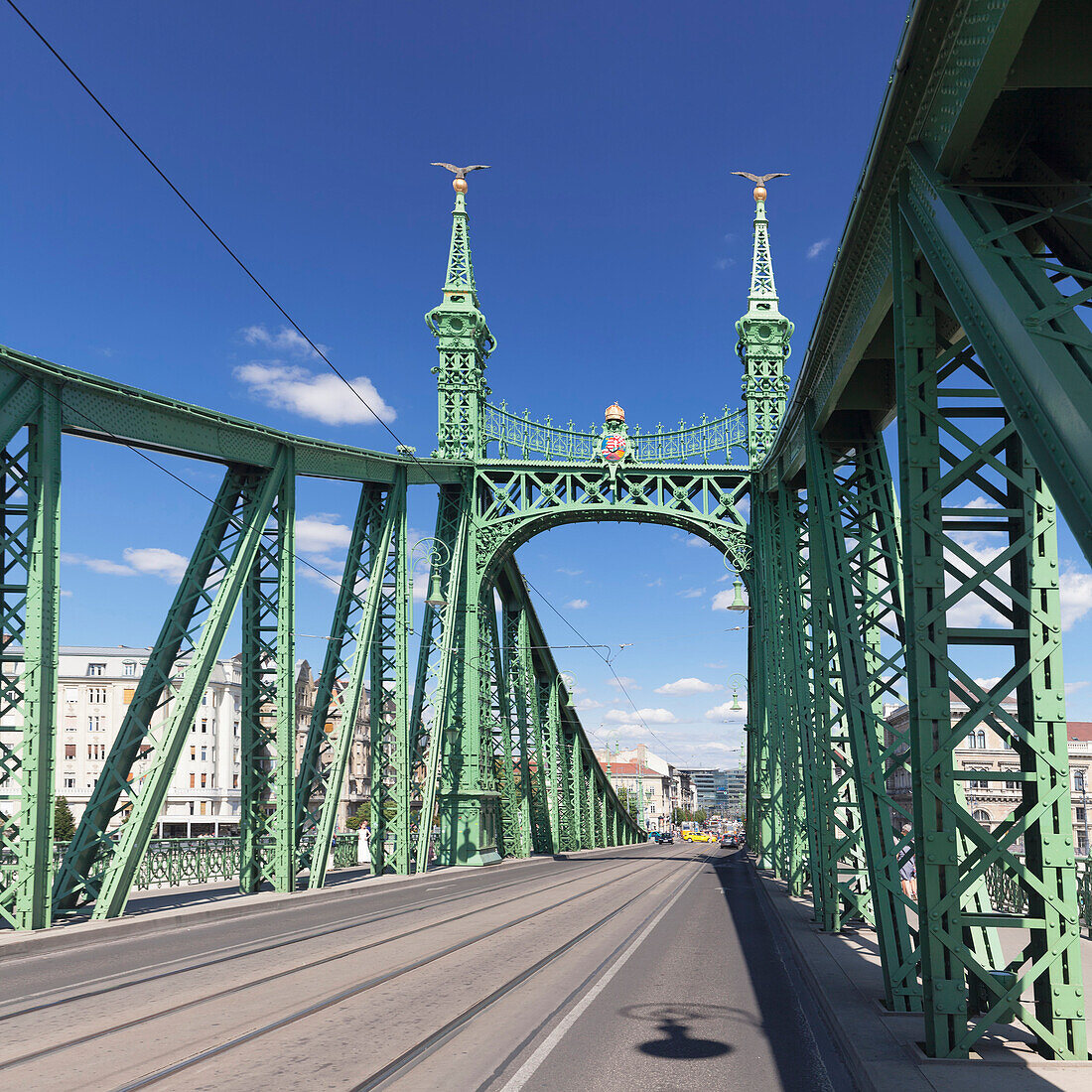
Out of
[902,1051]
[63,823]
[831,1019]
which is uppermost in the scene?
[902,1051]

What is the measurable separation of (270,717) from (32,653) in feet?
21.8

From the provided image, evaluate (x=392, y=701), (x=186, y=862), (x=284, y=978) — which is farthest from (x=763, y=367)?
(x=284, y=978)

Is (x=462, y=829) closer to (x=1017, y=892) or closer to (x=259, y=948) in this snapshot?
(x=1017, y=892)

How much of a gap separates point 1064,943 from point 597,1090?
314cm

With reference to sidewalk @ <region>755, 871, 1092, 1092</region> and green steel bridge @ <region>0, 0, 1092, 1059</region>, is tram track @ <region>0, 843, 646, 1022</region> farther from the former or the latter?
sidewalk @ <region>755, 871, 1092, 1092</region>

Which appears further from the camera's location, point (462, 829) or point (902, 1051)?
point (462, 829)

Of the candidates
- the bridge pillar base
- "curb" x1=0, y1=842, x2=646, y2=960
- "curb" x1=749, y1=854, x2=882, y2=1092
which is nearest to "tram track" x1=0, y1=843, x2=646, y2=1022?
"curb" x1=0, y1=842, x2=646, y2=960

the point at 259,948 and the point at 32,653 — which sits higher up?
the point at 32,653

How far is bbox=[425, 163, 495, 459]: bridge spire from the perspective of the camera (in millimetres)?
32594

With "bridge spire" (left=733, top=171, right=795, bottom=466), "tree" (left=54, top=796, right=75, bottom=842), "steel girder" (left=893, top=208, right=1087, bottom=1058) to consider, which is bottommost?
"tree" (left=54, top=796, right=75, bottom=842)

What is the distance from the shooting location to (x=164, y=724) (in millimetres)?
17219

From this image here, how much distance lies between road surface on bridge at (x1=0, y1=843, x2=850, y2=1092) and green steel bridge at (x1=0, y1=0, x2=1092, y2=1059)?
159cm

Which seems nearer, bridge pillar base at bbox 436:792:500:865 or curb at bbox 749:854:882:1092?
curb at bbox 749:854:882:1092

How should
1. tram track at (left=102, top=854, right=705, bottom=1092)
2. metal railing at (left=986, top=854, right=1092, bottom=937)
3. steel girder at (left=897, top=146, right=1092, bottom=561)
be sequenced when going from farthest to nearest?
metal railing at (left=986, top=854, right=1092, bottom=937) < tram track at (left=102, top=854, right=705, bottom=1092) < steel girder at (left=897, top=146, right=1092, bottom=561)
